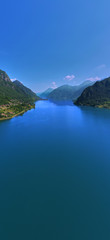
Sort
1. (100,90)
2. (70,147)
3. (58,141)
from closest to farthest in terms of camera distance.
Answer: (70,147) < (58,141) < (100,90)

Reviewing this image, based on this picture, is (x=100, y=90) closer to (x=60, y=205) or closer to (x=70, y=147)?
(x=70, y=147)

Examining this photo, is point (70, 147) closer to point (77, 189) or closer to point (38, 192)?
point (77, 189)

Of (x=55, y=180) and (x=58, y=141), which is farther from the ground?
(x=58, y=141)

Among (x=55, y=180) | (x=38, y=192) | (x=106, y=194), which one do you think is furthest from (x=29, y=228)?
(x=106, y=194)

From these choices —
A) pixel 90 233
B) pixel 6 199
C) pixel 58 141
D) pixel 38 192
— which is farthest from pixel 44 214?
pixel 58 141

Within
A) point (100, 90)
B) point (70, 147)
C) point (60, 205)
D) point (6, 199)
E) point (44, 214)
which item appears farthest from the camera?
point (100, 90)

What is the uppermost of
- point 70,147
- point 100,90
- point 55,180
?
point 100,90

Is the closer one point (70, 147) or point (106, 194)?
point (106, 194)

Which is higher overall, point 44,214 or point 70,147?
point 70,147

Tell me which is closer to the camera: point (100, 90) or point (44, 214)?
point (44, 214)
